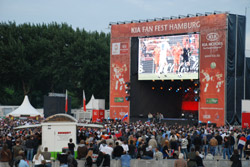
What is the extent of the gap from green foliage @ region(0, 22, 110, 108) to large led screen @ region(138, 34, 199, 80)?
1634 centimetres

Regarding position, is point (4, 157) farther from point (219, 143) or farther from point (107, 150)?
point (219, 143)

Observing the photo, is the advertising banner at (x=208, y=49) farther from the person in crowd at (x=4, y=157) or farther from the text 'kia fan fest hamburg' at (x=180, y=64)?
the person in crowd at (x=4, y=157)

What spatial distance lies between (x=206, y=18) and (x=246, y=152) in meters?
23.5

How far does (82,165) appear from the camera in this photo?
1814cm

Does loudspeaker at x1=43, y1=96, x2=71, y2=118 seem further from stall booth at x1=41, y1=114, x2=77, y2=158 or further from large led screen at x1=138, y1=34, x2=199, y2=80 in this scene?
stall booth at x1=41, y1=114, x2=77, y2=158

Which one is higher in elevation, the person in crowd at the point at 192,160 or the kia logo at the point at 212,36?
the kia logo at the point at 212,36

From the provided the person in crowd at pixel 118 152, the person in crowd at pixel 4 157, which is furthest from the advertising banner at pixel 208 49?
the person in crowd at pixel 4 157

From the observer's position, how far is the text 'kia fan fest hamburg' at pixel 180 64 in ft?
140

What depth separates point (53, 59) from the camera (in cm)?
6375

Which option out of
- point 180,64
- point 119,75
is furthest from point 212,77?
point 119,75

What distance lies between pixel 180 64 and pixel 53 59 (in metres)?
24.4

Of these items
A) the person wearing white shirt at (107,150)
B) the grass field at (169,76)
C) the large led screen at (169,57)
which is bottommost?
the person wearing white shirt at (107,150)

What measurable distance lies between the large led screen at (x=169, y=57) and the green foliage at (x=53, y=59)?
53.6 feet

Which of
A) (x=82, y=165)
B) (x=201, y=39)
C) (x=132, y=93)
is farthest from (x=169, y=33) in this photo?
(x=82, y=165)
